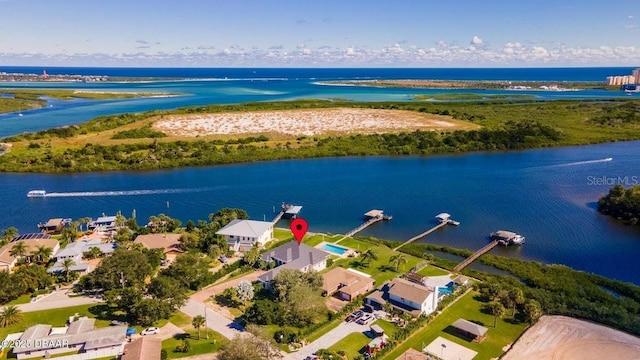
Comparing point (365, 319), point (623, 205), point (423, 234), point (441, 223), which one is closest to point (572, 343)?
point (365, 319)

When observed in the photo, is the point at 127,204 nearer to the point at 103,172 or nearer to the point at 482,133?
the point at 103,172

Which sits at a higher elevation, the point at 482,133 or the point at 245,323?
the point at 482,133

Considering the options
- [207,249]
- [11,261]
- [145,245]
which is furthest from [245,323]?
[11,261]

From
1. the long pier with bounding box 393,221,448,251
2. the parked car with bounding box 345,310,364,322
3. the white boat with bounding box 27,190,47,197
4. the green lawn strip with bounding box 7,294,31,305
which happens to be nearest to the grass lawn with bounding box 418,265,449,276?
the long pier with bounding box 393,221,448,251

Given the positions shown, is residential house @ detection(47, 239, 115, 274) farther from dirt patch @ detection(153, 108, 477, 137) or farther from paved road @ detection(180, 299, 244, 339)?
dirt patch @ detection(153, 108, 477, 137)

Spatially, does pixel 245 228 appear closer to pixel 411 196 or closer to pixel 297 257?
pixel 297 257
